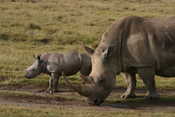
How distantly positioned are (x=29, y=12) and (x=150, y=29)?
57.7ft

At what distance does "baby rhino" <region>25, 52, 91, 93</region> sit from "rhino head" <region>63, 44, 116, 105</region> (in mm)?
2160

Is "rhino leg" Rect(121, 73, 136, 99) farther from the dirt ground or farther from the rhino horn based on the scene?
the rhino horn

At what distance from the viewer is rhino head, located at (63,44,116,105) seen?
35.9 ft

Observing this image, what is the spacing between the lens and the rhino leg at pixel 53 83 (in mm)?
13297

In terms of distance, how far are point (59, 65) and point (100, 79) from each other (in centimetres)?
281

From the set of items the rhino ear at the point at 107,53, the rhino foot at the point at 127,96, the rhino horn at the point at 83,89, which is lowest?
the rhino foot at the point at 127,96

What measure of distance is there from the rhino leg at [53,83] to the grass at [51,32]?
64cm

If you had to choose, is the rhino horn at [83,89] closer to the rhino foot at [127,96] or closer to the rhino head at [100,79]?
the rhino head at [100,79]

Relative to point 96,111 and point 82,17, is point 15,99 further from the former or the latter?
point 82,17

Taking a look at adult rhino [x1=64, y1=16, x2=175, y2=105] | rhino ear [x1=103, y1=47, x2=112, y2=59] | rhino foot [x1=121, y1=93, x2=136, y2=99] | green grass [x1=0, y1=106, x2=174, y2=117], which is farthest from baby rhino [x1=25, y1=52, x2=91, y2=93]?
green grass [x1=0, y1=106, x2=174, y2=117]

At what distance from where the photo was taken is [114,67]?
11.7 m

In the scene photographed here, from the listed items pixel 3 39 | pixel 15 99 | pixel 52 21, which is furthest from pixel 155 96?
pixel 52 21

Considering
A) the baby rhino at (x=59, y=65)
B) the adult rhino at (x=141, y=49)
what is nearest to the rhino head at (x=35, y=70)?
the baby rhino at (x=59, y=65)

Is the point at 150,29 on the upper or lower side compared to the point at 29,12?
upper
